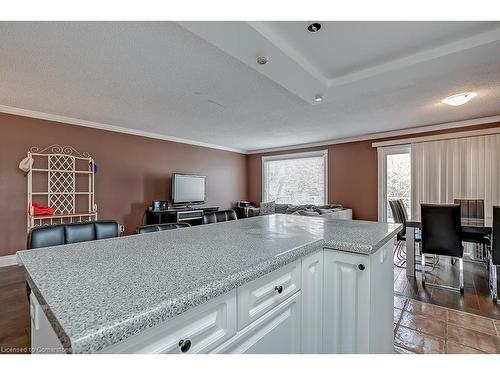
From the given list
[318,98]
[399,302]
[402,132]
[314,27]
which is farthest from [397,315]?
[402,132]

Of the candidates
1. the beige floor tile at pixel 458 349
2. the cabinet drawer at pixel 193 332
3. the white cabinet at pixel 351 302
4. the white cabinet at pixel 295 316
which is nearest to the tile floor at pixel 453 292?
the beige floor tile at pixel 458 349

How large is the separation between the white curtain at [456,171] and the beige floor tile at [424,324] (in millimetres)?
2384

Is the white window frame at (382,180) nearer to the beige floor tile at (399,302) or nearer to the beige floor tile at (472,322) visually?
the beige floor tile at (399,302)

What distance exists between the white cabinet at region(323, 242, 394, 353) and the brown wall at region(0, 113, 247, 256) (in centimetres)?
446

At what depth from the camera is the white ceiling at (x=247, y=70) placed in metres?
1.85

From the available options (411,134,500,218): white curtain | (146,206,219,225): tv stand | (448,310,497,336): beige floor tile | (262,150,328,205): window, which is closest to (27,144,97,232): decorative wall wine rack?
(146,206,219,225): tv stand

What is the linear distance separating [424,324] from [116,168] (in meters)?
5.03

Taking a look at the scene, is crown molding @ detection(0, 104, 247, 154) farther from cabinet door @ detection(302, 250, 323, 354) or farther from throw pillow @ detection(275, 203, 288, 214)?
cabinet door @ detection(302, 250, 323, 354)

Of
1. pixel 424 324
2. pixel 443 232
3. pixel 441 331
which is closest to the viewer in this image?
pixel 441 331

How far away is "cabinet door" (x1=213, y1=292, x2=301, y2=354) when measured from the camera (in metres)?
0.82

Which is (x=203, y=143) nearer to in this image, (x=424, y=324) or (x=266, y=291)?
(x=424, y=324)

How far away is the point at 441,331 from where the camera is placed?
2.00 metres

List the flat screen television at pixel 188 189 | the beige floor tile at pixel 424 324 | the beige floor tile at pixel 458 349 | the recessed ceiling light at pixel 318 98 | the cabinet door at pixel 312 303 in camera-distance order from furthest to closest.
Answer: the flat screen television at pixel 188 189, the recessed ceiling light at pixel 318 98, the beige floor tile at pixel 424 324, the beige floor tile at pixel 458 349, the cabinet door at pixel 312 303

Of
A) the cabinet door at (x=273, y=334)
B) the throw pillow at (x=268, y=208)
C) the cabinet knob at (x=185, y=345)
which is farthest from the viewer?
the throw pillow at (x=268, y=208)
